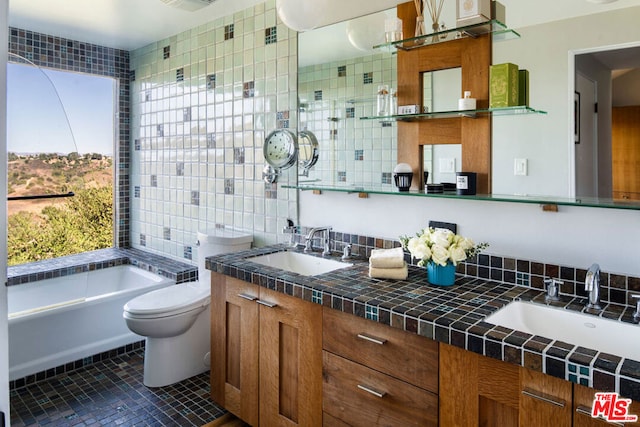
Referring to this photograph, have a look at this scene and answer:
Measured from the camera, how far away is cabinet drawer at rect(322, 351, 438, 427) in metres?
1.41

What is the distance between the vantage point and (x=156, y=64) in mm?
3674

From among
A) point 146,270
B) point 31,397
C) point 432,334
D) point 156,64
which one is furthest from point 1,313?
point 156,64

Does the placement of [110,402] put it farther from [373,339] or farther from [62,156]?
[373,339]

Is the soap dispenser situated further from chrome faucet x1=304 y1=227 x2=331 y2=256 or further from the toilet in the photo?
the toilet

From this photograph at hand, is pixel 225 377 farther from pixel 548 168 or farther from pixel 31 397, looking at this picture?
pixel 548 168

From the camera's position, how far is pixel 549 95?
5.17ft

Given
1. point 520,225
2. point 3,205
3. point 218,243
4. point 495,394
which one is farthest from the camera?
point 218,243

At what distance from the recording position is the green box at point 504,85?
1.65m

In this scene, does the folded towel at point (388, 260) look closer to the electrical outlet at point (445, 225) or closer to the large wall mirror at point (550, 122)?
the electrical outlet at point (445, 225)

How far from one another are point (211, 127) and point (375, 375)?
2.22 meters

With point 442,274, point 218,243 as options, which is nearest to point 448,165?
point 442,274

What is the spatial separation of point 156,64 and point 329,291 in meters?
2.89

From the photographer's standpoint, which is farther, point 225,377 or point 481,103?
point 225,377

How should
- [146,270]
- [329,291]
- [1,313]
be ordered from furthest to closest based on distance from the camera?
[146,270] → [329,291] → [1,313]
